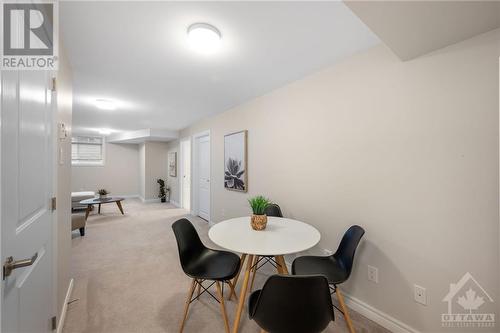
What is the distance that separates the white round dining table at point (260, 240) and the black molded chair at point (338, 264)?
204 millimetres

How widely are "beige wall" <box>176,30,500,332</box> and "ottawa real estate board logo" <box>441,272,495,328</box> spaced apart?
0.04m

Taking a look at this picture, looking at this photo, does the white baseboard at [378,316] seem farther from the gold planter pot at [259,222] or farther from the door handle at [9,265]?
the door handle at [9,265]

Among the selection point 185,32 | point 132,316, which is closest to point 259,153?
point 185,32

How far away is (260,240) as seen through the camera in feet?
5.36

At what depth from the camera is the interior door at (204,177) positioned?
15.9 ft

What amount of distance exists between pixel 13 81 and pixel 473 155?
2.42m

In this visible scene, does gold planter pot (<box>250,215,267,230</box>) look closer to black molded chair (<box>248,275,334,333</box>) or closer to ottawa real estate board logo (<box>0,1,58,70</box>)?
black molded chair (<box>248,275,334,333</box>)

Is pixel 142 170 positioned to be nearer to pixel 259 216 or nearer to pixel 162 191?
pixel 162 191

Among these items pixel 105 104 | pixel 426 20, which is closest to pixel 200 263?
pixel 426 20

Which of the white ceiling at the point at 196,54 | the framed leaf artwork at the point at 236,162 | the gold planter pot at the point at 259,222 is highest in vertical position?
the white ceiling at the point at 196,54

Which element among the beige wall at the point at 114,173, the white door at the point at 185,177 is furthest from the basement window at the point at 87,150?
the white door at the point at 185,177

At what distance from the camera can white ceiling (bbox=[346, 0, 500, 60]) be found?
3.55 ft

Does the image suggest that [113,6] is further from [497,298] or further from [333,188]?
[497,298]

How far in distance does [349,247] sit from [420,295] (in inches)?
21.5
